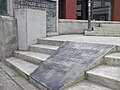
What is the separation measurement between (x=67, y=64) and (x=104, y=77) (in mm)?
960

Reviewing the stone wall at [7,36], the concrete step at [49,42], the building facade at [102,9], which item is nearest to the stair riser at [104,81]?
the concrete step at [49,42]

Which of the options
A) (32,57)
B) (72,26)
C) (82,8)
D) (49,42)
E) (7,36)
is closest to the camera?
(32,57)

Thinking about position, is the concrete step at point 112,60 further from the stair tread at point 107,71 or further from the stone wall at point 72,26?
the stone wall at point 72,26

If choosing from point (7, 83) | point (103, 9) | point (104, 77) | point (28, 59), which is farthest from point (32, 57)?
point (103, 9)

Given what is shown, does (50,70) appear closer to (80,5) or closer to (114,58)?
(114,58)

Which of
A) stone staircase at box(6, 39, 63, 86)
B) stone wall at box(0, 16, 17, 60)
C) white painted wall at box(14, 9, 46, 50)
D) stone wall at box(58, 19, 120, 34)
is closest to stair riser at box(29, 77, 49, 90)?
stone staircase at box(6, 39, 63, 86)

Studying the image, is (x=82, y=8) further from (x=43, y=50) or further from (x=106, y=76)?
(x=106, y=76)

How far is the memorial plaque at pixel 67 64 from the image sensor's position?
3.53 metres

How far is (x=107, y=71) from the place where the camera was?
11.4 feet

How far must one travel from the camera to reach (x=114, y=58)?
3707mm

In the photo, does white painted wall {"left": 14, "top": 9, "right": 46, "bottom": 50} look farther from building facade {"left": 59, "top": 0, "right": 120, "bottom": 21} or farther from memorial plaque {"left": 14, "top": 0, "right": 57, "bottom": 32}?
building facade {"left": 59, "top": 0, "right": 120, "bottom": 21}

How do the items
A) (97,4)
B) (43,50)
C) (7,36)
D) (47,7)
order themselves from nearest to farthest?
(43,50), (7,36), (47,7), (97,4)

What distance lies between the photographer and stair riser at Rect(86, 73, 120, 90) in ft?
10.0

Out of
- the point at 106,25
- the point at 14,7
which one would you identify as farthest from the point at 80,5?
the point at 14,7
